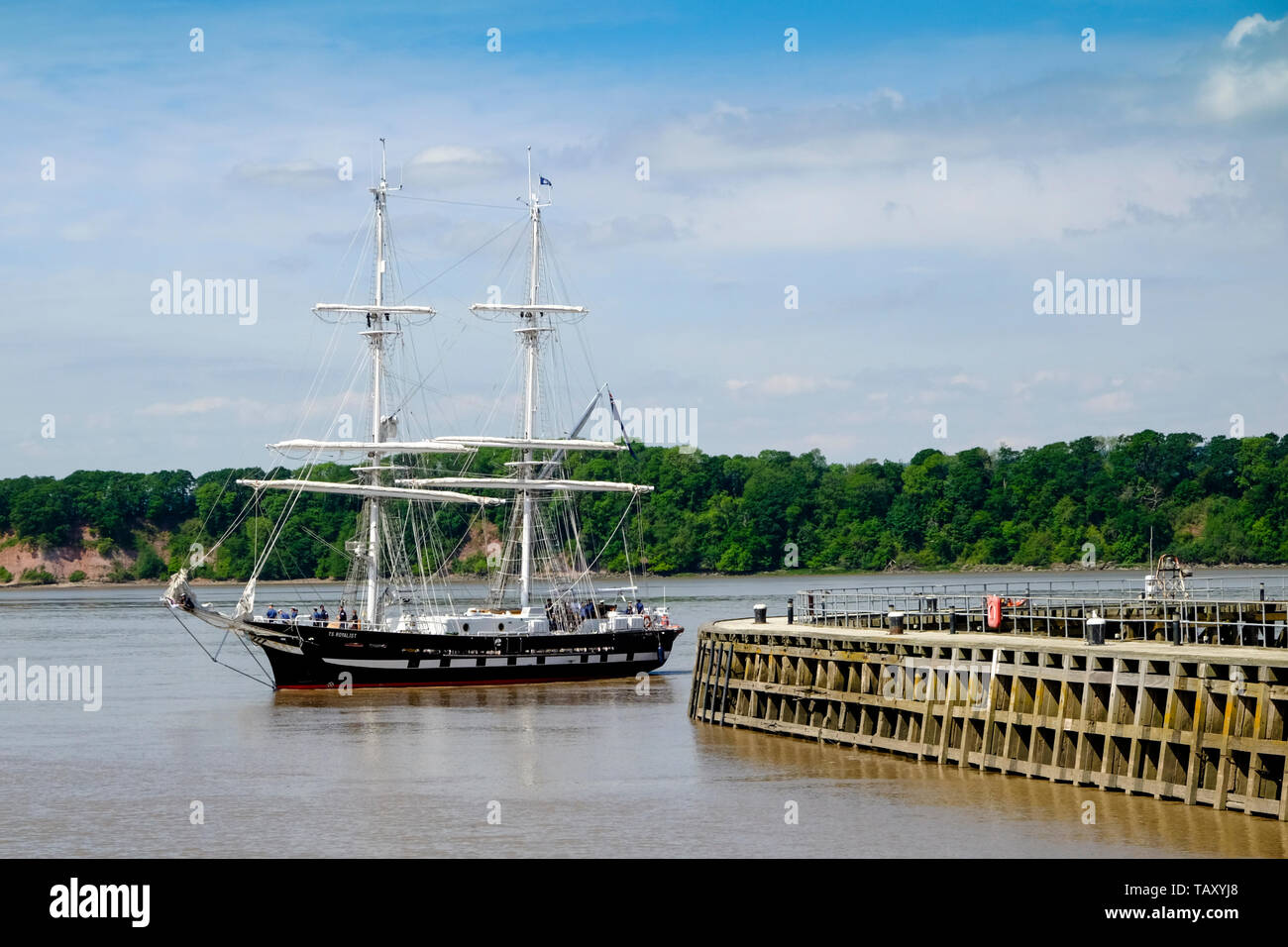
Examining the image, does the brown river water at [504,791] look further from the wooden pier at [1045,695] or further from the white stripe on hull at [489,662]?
the white stripe on hull at [489,662]

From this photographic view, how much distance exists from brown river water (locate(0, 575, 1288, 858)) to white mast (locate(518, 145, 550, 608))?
12.8m

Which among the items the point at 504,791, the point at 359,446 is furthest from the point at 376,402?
the point at 504,791

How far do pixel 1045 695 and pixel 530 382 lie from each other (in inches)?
1852

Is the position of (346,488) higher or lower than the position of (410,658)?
higher

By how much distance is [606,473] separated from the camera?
178125 mm

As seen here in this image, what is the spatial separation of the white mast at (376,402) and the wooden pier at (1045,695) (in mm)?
24525

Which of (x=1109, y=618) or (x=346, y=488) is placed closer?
(x=1109, y=618)

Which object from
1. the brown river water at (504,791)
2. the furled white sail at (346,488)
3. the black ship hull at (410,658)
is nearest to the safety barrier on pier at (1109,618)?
the brown river water at (504,791)

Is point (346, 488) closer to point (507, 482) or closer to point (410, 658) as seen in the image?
point (507, 482)

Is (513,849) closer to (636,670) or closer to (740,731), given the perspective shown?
(740,731)

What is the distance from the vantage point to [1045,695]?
126 feet

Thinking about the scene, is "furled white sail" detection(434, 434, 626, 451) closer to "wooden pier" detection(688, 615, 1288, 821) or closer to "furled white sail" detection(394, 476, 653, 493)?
"furled white sail" detection(394, 476, 653, 493)

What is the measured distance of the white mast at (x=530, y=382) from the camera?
263 feet
